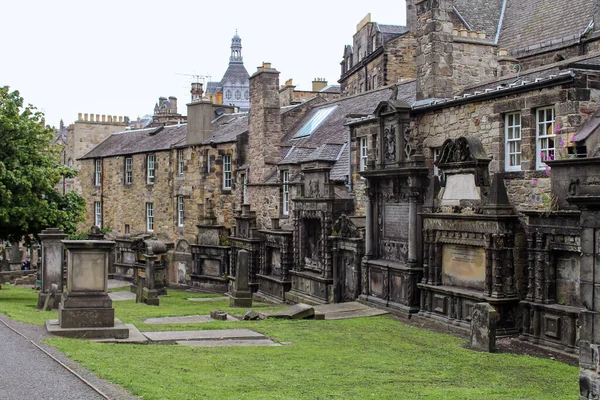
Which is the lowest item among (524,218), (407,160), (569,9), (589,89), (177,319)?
(177,319)

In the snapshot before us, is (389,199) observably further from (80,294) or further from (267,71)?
(267,71)

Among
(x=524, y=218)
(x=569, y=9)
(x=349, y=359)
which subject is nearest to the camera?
(x=349, y=359)

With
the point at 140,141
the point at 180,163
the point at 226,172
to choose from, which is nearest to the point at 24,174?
the point at 226,172

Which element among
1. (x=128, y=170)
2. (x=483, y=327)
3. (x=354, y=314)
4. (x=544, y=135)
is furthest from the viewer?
(x=128, y=170)

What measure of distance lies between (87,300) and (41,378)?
4455mm

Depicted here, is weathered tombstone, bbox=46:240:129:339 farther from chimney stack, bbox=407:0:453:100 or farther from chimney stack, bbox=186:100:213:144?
chimney stack, bbox=186:100:213:144

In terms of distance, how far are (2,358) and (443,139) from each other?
11.9 m

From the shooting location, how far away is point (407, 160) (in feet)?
63.1

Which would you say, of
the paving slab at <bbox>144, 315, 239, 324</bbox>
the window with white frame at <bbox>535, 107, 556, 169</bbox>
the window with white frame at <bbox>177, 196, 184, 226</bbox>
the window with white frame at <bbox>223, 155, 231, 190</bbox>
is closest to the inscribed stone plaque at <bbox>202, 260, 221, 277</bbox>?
the window with white frame at <bbox>223, 155, 231, 190</bbox>

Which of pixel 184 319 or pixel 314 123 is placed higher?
pixel 314 123

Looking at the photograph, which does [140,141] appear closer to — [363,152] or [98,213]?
[98,213]

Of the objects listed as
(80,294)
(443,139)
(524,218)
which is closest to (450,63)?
(443,139)

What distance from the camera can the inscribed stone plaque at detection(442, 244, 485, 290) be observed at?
16406 mm

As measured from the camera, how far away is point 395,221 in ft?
65.7
